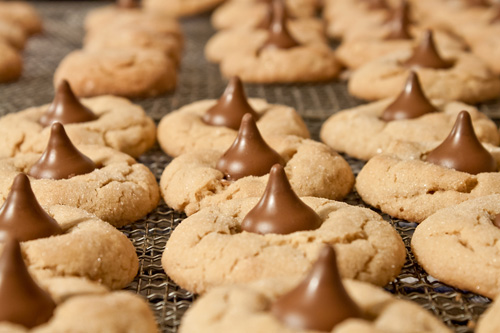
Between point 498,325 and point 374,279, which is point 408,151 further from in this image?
point 498,325

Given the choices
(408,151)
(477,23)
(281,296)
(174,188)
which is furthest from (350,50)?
(281,296)

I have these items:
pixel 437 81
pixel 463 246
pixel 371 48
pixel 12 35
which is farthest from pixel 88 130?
pixel 12 35

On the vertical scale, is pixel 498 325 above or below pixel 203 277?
above

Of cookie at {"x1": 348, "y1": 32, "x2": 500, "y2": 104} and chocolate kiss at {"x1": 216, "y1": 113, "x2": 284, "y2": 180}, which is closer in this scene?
chocolate kiss at {"x1": 216, "y1": 113, "x2": 284, "y2": 180}

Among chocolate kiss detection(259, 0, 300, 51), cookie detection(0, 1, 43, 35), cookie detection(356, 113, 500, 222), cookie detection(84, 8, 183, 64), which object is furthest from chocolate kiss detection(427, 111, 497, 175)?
cookie detection(0, 1, 43, 35)

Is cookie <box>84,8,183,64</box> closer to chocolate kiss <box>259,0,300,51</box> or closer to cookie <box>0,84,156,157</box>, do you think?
chocolate kiss <box>259,0,300,51</box>

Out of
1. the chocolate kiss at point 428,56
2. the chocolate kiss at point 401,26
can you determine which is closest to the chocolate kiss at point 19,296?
the chocolate kiss at point 428,56
